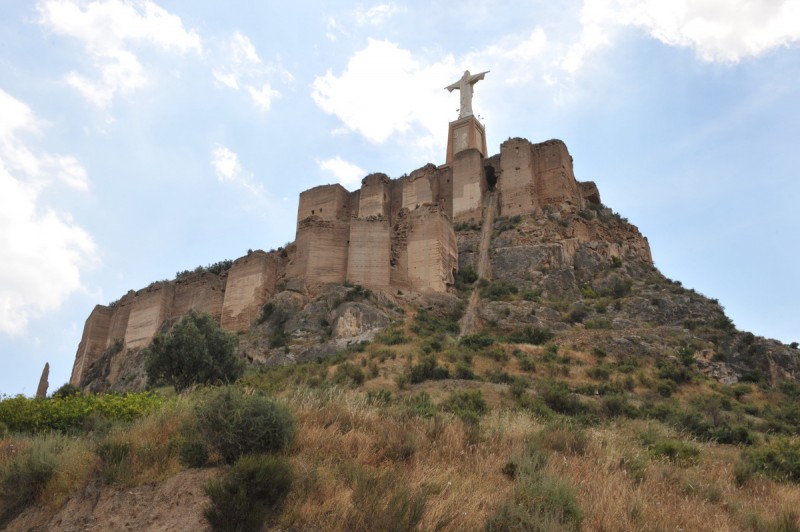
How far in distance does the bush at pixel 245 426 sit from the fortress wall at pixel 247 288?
20.6 meters

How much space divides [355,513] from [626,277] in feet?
83.2

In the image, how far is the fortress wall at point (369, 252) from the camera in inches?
1006

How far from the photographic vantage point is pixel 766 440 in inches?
476

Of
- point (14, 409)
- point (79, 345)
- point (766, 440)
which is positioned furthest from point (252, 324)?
point (766, 440)

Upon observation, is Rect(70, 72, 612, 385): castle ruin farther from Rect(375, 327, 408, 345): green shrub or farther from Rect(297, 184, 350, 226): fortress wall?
Rect(375, 327, 408, 345): green shrub

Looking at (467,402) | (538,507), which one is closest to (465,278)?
(467,402)

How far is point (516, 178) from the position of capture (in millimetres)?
32031

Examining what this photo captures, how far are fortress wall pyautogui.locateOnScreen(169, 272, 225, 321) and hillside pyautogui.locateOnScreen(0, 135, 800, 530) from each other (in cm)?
12

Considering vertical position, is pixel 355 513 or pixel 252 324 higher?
pixel 252 324

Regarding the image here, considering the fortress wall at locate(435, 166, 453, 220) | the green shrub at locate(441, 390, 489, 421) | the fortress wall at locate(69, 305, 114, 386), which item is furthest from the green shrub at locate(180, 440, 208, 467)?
the fortress wall at locate(69, 305, 114, 386)

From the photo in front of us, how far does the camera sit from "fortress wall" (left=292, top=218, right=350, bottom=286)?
86.9 feet

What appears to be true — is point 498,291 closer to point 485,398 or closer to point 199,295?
point 485,398

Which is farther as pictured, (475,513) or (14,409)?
(14,409)

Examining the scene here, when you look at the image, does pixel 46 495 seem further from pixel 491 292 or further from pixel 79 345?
pixel 79 345
